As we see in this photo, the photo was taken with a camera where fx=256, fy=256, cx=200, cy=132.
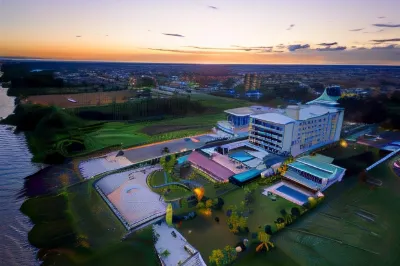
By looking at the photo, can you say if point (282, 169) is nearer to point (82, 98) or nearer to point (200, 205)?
point (200, 205)

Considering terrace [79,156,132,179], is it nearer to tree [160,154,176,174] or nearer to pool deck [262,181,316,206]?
tree [160,154,176,174]

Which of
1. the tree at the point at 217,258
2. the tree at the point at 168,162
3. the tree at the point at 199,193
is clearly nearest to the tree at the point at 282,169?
the tree at the point at 199,193

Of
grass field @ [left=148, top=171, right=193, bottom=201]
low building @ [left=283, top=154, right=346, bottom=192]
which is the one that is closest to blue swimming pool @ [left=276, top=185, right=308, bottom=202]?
low building @ [left=283, top=154, right=346, bottom=192]

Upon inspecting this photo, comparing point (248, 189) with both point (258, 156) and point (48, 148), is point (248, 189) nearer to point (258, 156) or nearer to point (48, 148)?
point (258, 156)

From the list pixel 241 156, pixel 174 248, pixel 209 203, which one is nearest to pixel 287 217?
pixel 209 203

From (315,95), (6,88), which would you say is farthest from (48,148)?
(315,95)
